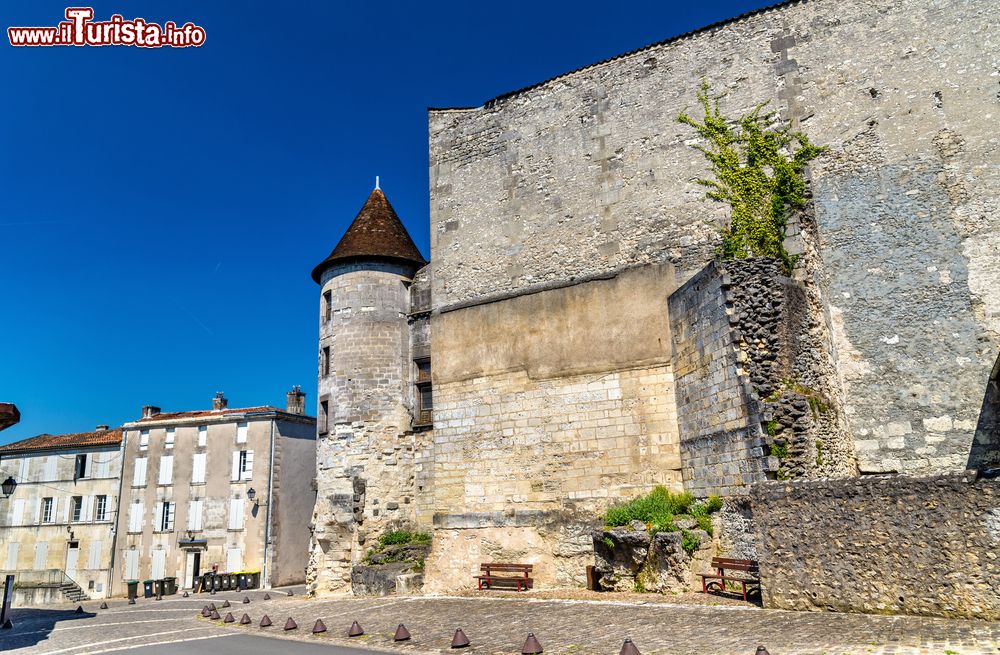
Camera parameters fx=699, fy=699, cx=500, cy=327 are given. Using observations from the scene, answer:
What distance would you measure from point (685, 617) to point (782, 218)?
24.0 feet

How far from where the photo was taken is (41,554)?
29688mm

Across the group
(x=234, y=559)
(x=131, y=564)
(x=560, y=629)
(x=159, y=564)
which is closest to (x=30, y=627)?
(x=560, y=629)

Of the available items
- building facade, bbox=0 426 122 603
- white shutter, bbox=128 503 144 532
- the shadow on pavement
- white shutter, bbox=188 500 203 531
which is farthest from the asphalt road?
building facade, bbox=0 426 122 603

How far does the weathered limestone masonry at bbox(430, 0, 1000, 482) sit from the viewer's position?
1107cm

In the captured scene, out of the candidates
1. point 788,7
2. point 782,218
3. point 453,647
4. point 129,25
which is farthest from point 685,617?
point 129,25

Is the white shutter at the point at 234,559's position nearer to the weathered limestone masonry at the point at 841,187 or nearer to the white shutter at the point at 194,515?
the white shutter at the point at 194,515

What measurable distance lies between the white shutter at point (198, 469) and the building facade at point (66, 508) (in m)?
3.84

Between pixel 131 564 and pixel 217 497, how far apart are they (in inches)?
177

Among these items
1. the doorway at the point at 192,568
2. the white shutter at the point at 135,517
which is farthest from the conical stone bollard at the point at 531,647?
the white shutter at the point at 135,517

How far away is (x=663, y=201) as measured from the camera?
544 inches

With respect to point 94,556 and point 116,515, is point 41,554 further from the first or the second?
point 116,515

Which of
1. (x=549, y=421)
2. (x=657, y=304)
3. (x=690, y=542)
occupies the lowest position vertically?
(x=690, y=542)

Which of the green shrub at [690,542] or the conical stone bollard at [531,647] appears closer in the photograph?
the conical stone bollard at [531,647]

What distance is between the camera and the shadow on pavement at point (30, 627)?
460 inches
